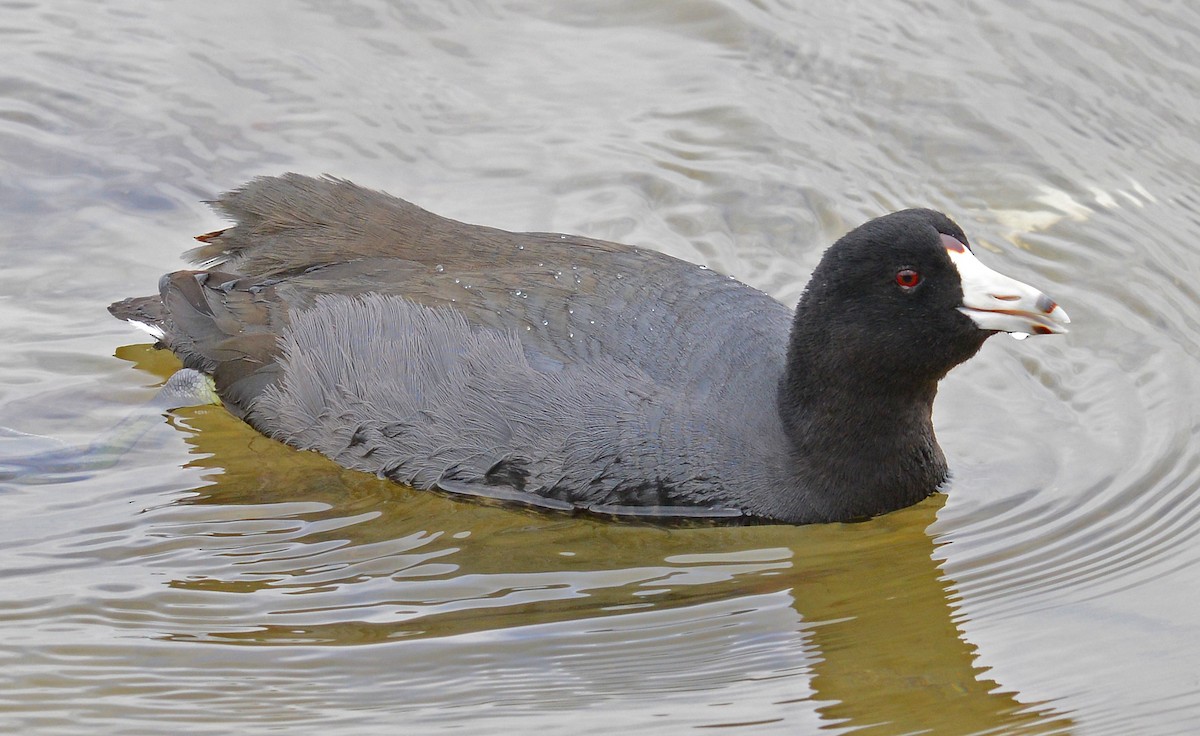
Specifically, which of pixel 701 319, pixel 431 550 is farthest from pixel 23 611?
pixel 701 319

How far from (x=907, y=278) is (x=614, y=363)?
3.17ft

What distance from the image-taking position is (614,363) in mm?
5031

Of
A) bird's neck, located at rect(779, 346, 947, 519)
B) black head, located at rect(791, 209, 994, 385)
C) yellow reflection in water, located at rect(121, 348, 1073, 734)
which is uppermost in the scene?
black head, located at rect(791, 209, 994, 385)

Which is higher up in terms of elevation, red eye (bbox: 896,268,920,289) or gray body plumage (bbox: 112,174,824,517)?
red eye (bbox: 896,268,920,289)

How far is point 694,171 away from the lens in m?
7.26

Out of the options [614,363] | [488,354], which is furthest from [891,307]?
[488,354]

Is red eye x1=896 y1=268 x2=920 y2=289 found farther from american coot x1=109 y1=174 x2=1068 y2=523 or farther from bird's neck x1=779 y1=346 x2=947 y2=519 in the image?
bird's neck x1=779 y1=346 x2=947 y2=519

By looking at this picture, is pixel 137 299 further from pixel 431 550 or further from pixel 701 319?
pixel 701 319

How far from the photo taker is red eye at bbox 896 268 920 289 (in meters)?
4.82

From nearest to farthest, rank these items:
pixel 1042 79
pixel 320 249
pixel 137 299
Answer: pixel 320 249
pixel 137 299
pixel 1042 79

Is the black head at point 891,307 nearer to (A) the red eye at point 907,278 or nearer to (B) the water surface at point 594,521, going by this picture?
(A) the red eye at point 907,278

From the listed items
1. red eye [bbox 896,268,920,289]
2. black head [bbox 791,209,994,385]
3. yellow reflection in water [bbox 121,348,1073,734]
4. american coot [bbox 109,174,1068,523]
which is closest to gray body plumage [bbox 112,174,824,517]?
american coot [bbox 109,174,1068,523]

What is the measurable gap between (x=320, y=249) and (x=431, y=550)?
125cm

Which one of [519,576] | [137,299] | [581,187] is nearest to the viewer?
[519,576]
